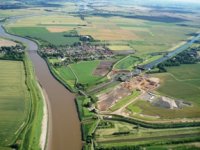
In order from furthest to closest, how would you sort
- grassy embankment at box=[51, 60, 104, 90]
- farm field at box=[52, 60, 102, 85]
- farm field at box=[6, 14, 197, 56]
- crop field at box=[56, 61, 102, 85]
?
farm field at box=[6, 14, 197, 56]
crop field at box=[56, 61, 102, 85]
farm field at box=[52, 60, 102, 85]
grassy embankment at box=[51, 60, 104, 90]

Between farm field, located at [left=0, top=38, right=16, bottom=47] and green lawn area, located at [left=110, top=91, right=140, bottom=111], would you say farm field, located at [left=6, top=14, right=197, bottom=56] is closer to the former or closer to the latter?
farm field, located at [left=0, top=38, right=16, bottom=47]

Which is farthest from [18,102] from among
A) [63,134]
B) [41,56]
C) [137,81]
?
[41,56]

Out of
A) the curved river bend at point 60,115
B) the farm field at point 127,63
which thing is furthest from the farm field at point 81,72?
the farm field at point 127,63

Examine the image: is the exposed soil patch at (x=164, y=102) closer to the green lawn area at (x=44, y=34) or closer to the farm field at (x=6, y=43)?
the green lawn area at (x=44, y=34)

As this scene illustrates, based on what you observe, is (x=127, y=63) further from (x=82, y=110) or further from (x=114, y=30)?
(x=114, y=30)

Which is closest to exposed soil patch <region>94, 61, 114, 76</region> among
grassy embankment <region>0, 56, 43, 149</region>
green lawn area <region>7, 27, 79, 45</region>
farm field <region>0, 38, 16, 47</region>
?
grassy embankment <region>0, 56, 43, 149</region>

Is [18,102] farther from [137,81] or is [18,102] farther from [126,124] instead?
[137,81]
